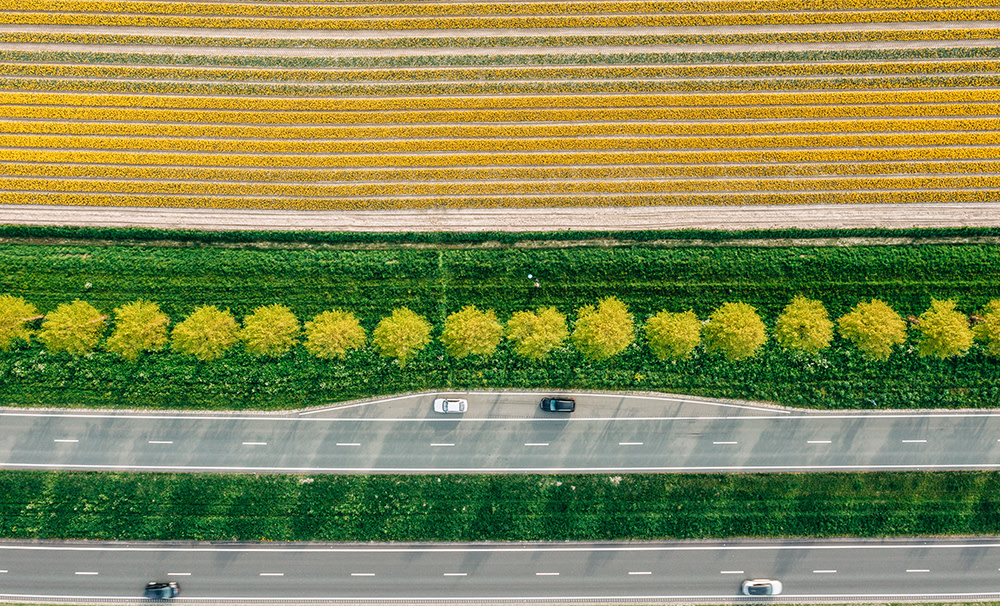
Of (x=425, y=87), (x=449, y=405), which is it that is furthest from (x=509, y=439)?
(x=425, y=87)

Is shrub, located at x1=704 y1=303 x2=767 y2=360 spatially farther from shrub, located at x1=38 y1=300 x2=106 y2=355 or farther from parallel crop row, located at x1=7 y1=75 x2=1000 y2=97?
shrub, located at x1=38 y1=300 x2=106 y2=355

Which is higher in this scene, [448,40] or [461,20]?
[461,20]

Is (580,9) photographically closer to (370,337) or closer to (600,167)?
(600,167)

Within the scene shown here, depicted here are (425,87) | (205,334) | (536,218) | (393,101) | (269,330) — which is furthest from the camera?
(425,87)

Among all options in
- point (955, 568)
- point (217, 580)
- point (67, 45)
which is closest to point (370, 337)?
point (217, 580)

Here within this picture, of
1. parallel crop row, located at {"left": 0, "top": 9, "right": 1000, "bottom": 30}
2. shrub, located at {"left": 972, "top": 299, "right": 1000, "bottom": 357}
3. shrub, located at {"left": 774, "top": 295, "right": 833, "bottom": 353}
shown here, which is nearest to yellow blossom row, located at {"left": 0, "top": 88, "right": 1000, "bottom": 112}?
parallel crop row, located at {"left": 0, "top": 9, "right": 1000, "bottom": 30}

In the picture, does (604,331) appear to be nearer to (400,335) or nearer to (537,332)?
(537,332)
